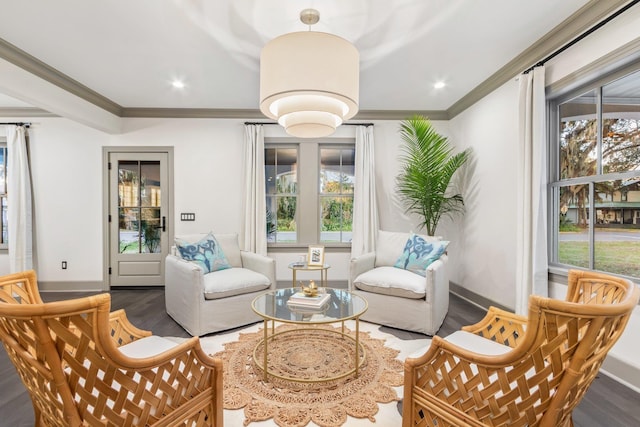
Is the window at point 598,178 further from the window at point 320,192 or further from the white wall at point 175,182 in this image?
the window at point 320,192

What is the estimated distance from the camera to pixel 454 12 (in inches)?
85.4

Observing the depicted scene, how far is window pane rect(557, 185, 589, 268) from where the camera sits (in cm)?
250

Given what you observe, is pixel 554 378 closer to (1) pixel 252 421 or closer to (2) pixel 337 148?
(1) pixel 252 421

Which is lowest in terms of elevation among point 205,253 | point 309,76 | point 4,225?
point 205,253

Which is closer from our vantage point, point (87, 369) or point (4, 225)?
point (87, 369)

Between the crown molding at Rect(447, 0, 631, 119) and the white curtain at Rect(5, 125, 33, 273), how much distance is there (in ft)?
19.6

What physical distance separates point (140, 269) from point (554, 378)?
4.72m

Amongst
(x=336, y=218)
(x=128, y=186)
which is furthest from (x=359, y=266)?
(x=128, y=186)

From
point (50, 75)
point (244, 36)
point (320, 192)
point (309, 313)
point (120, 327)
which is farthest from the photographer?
point (320, 192)

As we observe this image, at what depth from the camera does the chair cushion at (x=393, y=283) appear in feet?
9.09

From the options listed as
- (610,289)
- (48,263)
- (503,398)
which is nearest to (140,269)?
(48,263)

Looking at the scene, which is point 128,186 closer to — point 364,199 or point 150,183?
point 150,183

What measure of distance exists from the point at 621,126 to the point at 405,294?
2.10 metres

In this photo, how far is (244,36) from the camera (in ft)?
8.11
